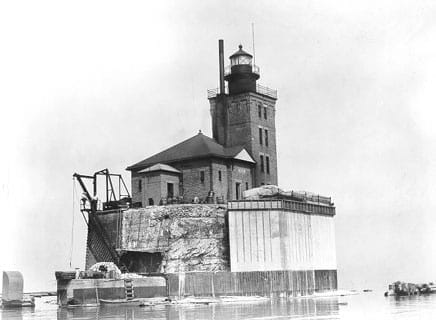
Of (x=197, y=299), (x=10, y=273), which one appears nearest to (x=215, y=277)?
(x=197, y=299)

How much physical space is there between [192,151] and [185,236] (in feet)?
35.9

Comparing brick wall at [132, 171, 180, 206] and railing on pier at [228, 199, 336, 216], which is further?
brick wall at [132, 171, 180, 206]

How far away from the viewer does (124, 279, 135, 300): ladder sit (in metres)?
51.8

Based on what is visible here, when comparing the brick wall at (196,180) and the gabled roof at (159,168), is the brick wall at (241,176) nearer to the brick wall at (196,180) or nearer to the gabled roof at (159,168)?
the brick wall at (196,180)

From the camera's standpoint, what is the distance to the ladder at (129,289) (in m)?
51.8

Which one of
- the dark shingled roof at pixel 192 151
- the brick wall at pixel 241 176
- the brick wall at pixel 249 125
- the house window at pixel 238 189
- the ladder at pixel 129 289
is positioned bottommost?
the ladder at pixel 129 289

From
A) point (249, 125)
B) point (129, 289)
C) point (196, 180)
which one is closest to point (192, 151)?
point (196, 180)

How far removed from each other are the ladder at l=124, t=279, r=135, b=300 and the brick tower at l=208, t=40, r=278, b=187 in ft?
68.7

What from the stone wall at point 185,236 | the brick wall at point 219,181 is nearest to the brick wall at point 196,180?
the brick wall at point 219,181

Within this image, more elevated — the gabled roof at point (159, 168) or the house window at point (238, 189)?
the gabled roof at point (159, 168)

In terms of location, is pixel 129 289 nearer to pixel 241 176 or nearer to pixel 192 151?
pixel 192 151

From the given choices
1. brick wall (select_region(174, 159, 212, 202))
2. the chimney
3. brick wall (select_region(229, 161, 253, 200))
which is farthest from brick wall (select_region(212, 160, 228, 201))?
the chimney

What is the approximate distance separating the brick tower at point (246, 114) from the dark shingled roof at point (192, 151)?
1.39 meters

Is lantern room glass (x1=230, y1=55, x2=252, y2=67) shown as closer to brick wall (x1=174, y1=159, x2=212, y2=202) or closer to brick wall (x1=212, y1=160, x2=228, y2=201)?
brick wall (x1=212, y1=160, x2=228, y2=201)
